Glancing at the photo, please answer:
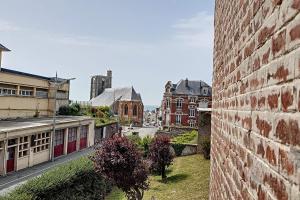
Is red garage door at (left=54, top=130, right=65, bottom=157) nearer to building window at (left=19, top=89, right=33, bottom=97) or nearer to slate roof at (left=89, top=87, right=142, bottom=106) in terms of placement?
building window at (left=19, top=89, right=33, bottom=97)

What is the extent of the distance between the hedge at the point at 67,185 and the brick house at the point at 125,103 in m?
68.1

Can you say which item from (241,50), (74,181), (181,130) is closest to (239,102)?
(241,50)

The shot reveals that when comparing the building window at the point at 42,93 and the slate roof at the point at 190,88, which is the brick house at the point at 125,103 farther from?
the building window at the point at 42,93

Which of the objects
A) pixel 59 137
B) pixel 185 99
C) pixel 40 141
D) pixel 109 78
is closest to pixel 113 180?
pixel 40 141

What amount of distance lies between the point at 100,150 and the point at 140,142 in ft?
64.2

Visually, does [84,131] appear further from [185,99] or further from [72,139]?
[185,99]

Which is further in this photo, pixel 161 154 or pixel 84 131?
pixel 84 131

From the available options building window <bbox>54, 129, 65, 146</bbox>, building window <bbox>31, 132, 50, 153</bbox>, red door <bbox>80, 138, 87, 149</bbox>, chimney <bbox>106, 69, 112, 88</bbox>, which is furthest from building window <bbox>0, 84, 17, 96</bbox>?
chimney <bbox>106, 69, 112, 88</bbox>

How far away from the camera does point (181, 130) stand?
181ft

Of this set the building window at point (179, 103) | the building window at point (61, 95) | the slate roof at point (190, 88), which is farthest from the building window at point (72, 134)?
the slate roof at point (190, 88)

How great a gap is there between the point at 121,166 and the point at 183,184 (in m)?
5.57

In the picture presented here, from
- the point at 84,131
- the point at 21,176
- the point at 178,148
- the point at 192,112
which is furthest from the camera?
the point at 192,112

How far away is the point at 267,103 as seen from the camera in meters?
1.98

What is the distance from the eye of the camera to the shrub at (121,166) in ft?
69.1
